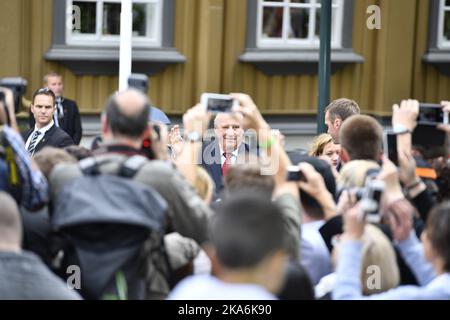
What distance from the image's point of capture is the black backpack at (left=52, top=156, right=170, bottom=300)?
489cm

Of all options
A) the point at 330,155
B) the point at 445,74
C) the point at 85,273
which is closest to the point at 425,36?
the point at 445,74

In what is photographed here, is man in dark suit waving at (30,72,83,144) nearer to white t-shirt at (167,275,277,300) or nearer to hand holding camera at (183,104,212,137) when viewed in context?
hand holding camera at (183,104,212,137)

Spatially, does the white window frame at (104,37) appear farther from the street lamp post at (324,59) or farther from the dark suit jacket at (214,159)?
the dark suit jacket at (214,159)

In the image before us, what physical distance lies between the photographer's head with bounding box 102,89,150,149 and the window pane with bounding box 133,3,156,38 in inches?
377

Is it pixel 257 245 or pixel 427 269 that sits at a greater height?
pixel 257 245

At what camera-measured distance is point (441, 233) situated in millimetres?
4711

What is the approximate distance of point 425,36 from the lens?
52.4 feet

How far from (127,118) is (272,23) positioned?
10.4 m

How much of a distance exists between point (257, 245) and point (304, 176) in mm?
1865

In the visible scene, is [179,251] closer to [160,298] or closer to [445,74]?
[160,298]

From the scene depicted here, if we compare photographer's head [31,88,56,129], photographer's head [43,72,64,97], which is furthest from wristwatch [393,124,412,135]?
photographer's head [43,72,64,97]

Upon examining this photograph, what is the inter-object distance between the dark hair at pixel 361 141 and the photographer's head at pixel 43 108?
4.32 metres

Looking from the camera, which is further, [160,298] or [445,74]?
[445,74]

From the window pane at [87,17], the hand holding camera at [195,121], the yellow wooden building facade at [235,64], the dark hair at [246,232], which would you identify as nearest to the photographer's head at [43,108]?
the yellow wooden building facade at [235,64]
